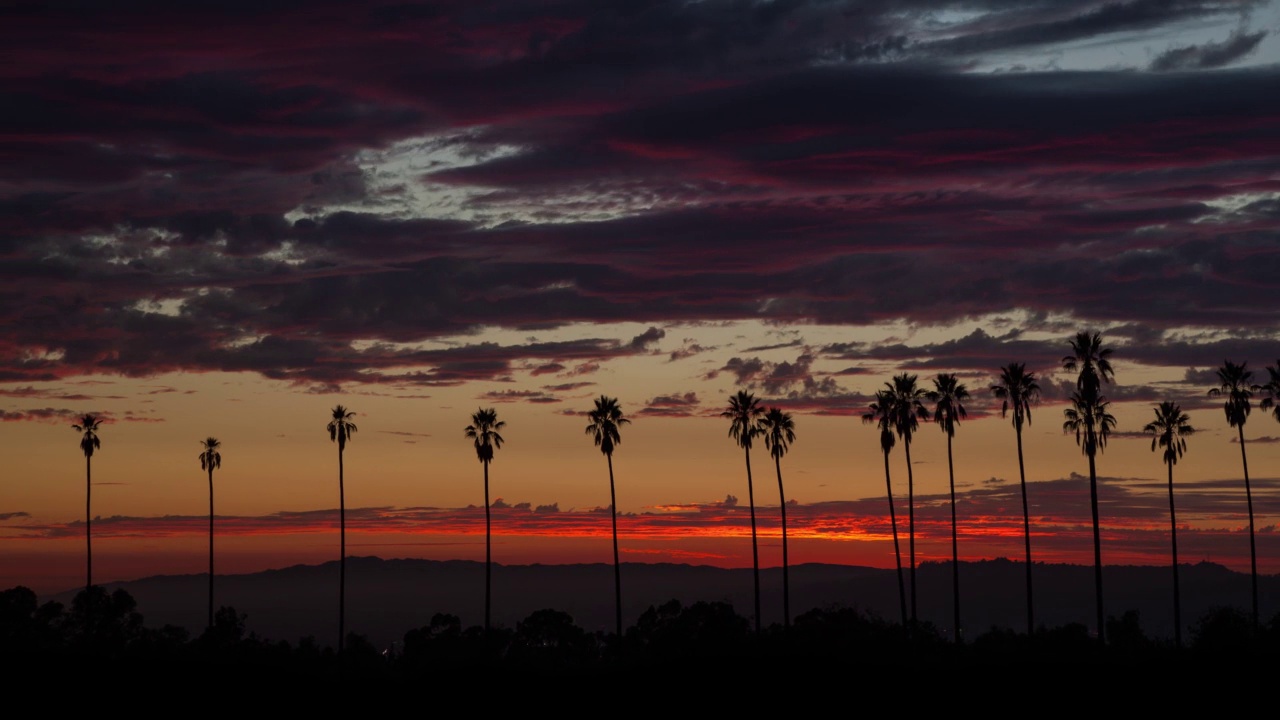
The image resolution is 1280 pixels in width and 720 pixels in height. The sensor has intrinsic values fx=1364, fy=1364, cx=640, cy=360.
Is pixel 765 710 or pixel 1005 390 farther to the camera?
pixel 1005 390

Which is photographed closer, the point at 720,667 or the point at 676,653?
the point at 720,667

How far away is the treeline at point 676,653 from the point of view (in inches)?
3408

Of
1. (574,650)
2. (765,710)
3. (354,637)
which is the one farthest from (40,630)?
(765,710)

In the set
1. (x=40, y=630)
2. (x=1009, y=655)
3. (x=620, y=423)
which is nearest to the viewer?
(x=1009, y=655)

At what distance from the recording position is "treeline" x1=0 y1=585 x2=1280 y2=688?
86562 mm

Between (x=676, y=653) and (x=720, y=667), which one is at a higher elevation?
(x=720, y=667)

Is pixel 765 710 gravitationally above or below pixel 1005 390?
below

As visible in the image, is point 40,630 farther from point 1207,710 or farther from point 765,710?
point 1207,710

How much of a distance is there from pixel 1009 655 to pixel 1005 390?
24.2 metres

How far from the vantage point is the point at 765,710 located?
8181 cm

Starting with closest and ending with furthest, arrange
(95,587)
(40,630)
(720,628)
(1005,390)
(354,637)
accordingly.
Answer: (1005,390), (720,628), (40,630), (95,587), (354,637)

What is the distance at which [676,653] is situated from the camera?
362 ft

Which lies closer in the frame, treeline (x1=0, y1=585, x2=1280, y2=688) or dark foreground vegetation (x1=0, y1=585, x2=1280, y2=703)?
dark foreground vegetation (x1=0, y1=585, x2=1280, y2=703)

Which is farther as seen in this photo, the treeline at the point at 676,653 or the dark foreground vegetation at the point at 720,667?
the treeline at the point at 676,653
